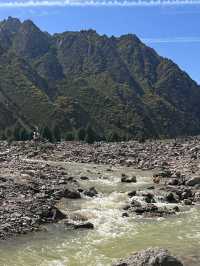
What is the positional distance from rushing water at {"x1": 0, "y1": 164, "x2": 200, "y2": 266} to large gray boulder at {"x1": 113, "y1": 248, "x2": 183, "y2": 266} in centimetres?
264

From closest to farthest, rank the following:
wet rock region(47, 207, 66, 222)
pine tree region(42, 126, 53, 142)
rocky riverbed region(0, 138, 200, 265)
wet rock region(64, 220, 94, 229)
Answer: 1. wet rock region(64, 220, 94, 229)
2. rocky riverbed region(0, 138, 200, 265)
3. wet rock region(47, 207, 66, 222)
4. pine tree region(42, 126, 53, 142)

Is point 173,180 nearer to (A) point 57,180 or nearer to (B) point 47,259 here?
(A) point 57,180

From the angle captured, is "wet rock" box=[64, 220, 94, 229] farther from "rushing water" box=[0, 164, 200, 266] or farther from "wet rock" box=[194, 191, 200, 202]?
"wet rock" box=[194, 191, 200, 202]

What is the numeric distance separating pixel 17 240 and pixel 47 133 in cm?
12034

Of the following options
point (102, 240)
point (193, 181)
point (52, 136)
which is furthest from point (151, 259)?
point (52, 136)

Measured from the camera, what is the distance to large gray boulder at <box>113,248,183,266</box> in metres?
23.0

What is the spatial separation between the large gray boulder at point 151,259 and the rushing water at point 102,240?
264 centimetres

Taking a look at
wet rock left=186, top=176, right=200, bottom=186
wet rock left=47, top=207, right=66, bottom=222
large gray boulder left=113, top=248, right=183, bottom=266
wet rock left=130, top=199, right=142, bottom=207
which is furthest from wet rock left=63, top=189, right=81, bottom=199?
large gray boulder left=113, top=248, right=183, bottom=266

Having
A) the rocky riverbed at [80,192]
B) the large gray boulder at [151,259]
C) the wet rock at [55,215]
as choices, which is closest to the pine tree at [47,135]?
the rocky riverbed at [80,192]

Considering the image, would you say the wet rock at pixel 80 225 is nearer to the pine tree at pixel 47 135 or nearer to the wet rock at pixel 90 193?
the wet rock at pixel 90 193

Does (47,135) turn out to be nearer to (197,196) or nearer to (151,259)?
(197,196)

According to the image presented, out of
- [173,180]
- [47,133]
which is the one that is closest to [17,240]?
A: [173,180]

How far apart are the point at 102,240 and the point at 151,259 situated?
8338 mm

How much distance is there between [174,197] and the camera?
46.1 m
